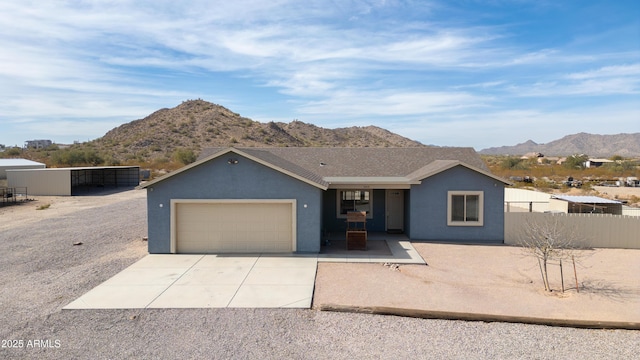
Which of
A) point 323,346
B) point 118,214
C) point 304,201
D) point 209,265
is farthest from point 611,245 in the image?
point 118,214

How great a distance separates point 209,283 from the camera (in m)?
10.9

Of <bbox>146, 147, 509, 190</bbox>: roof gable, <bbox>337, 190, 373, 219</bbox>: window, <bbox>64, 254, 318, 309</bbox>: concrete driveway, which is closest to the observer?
<bbox>64, 254, 318, 309</bbox>: concrete driveway

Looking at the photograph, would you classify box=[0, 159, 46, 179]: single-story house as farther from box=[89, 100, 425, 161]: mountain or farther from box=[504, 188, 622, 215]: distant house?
box=[504, 188, 622, 215]: distant house

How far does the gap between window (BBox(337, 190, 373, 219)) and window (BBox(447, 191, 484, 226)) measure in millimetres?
3592

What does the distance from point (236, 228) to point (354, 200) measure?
239 inches

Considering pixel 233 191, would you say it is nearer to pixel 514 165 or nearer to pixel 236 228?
pixel 236 228

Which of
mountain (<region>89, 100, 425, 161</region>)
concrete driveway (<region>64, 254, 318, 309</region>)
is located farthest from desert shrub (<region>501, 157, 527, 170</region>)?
concrete driveway (<region>64, 254, 318, 309</region>)

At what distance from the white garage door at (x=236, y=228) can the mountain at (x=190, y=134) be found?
5153cm

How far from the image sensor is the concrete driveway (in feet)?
30.9

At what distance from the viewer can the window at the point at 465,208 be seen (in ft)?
53.1

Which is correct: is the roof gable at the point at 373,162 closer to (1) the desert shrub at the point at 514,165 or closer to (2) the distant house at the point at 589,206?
(2) the distant house at the point at 589,206

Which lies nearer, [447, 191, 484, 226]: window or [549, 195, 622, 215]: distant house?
[447, 191, 484, 226]: window

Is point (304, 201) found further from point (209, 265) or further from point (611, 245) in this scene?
point (611, 245)

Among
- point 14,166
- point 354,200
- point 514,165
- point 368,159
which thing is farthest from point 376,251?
point 514,165
